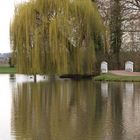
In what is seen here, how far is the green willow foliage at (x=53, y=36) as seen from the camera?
1470 inches

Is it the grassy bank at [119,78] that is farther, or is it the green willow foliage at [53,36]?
the green willow foliage at [53,36]

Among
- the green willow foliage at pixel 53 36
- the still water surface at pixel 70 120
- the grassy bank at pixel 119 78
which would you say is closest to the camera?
the still water surface at pixel 70 120

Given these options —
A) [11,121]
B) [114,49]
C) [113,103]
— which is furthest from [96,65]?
[11,121]

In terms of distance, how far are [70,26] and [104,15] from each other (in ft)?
35.8

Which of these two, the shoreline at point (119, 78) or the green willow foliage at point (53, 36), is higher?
the green willow foliage at point (53, 36)

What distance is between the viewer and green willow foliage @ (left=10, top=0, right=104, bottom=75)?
1470 inches

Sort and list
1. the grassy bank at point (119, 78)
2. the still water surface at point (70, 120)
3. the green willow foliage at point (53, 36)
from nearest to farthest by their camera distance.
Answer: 1. the still water surface at point (70, 120)
2. the grassy bank at point (119, 78)
3. the green willow foliage at point (53, 36)

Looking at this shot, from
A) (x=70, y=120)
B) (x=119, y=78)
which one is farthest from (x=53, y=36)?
(x=70, y=120)

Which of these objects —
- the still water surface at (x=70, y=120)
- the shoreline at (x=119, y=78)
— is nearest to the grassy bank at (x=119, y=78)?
the shoreline at (x=119, y=78)

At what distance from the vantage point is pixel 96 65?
145ft

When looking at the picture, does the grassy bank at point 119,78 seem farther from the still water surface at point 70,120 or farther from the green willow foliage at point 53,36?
the still water surface at point 70,120

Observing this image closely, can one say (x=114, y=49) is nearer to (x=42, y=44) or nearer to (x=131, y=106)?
(x=42, y=44)

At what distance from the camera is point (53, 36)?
37.1 m

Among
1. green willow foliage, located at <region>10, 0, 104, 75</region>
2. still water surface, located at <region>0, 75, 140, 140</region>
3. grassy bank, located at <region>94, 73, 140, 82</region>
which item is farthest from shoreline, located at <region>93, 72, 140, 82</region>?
still water surface, located at <region>0, 75, 140, 140</region>
